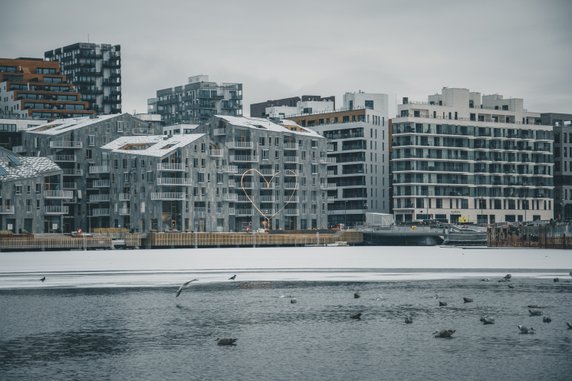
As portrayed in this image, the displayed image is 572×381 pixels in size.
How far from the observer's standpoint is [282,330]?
4741 centimetres

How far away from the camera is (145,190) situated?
642ft

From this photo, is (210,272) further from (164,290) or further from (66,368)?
(66,368)

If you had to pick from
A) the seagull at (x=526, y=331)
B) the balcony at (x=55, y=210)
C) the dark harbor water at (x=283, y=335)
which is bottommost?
the dark harbor water at (x=283, y=335)

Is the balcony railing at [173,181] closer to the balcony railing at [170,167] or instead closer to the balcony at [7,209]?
the balcony railing at [170,167]

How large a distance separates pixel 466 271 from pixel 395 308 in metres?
38.3

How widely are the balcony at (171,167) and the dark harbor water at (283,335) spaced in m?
124

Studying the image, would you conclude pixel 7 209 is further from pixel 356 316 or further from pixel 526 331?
pixel 526 331

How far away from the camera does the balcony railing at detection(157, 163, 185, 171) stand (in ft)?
634

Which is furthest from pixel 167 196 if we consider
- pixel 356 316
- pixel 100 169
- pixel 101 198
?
pixel 356 316

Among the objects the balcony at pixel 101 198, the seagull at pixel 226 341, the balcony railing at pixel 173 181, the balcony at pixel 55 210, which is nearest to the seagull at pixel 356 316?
the seagull at pixel 226 341

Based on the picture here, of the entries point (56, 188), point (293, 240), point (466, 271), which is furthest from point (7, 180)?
point (466, 271)

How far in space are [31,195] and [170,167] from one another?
2478cm

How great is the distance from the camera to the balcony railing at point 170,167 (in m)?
193

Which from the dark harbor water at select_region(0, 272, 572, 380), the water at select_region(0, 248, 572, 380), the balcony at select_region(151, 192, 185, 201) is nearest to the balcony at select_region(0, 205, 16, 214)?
the balcony at select_region(151, 192, 185, 201)
